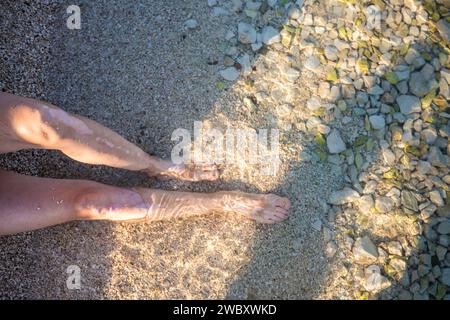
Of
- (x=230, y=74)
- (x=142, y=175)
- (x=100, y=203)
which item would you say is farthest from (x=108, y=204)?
(x=230, y=74)

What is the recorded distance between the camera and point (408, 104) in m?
3.44

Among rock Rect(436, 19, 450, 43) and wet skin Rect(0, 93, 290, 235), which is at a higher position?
rock Rect(436, 19, 450, 43)

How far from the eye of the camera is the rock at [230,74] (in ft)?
11.5

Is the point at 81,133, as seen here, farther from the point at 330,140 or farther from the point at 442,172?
the point at 442,172

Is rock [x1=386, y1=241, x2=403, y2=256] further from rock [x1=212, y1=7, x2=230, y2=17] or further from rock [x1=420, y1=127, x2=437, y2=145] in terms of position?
rock [x1=212, y1=7, x2=230, y2=17]

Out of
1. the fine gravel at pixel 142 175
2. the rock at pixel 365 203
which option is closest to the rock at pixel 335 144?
the fine gravel at pixel 142 175

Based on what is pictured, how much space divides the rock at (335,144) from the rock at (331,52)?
0.59 meters

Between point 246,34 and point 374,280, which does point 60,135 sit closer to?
point 246,34

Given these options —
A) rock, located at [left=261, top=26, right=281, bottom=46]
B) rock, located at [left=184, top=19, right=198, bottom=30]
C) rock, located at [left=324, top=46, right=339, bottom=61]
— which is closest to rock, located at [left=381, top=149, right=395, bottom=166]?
rock, located at [left=324, top=46, right=339, bottom=61]

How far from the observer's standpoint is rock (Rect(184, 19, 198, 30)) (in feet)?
11.6

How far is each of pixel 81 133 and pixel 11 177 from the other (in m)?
0.69

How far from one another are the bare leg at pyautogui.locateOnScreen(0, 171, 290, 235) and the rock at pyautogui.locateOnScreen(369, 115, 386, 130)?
2.86ft

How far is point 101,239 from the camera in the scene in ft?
10.9
